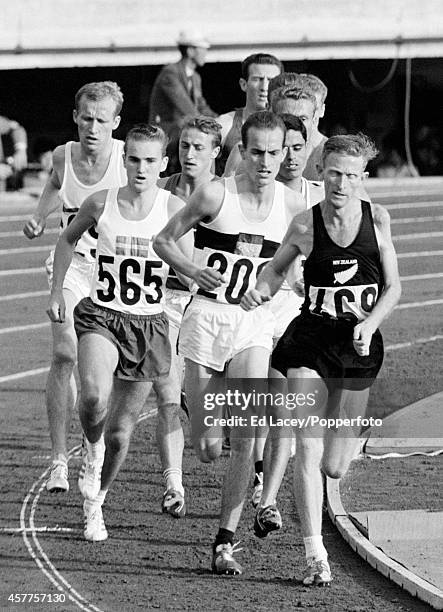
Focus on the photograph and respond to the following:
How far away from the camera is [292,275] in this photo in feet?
24.8

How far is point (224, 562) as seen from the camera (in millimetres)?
7152

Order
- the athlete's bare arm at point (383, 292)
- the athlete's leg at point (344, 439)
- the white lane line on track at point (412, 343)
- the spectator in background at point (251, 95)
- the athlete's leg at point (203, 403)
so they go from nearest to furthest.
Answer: the athlete's bare arm at point (383, 292)
the athlete's leg at point (344, 439)
the athlete's leg at point (203, 403)
the spectator in background at point (251, 95)
the white lane line on track at point (412, 343)

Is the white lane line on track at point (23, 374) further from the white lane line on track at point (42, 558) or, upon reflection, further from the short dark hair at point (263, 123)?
the short dark hair at point (263, 123)

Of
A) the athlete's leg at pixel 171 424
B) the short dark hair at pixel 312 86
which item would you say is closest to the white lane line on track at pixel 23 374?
the athlete's leg at pixel 171 424

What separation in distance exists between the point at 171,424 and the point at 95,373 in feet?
3.21

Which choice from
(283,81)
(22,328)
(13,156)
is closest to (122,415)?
(283,81)

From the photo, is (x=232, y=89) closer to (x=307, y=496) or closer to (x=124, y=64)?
(x=124, y=64)

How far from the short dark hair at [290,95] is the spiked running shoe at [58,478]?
8.02 ft

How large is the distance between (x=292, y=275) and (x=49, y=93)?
20.8 m

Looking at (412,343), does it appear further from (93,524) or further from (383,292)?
(383,292)

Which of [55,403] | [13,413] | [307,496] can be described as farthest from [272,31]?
[307,496]

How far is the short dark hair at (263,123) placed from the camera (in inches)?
289

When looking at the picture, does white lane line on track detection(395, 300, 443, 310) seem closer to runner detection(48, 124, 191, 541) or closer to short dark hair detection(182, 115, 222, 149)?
short dark hair detection(182, 115, 222, 149)

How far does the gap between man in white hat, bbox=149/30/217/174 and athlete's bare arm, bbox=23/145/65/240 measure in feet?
20.5
